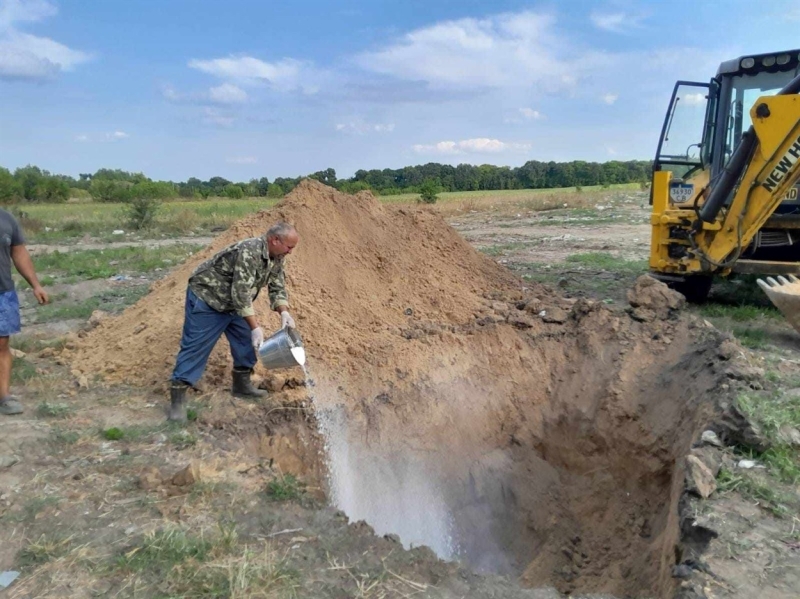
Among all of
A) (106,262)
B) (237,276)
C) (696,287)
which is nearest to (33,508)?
(237,276)

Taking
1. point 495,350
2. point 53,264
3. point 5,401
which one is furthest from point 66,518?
point 53,264

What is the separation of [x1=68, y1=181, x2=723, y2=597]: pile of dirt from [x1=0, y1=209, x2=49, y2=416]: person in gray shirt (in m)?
0.96

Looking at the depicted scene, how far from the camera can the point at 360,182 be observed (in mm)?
32281

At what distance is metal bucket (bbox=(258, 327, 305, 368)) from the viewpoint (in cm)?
461

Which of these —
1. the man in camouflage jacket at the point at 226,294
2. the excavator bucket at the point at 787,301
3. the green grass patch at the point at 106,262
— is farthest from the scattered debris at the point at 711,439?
the green grass patch at the point at 106,262

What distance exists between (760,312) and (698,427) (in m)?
3.66

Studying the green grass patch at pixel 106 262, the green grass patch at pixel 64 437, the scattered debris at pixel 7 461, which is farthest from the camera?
the green grass patch at pixel 106 262

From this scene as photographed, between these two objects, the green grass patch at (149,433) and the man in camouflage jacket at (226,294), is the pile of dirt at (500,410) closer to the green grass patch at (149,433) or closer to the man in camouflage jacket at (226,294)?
the man in camouflage jacket at (226,294)

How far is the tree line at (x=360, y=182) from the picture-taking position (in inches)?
1313

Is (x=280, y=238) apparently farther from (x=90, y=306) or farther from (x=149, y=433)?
(x=90, y=306)

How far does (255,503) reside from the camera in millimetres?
3828

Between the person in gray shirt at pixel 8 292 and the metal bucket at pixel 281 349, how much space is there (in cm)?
197

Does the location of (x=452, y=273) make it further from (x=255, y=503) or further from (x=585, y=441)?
(x=255, y=503)

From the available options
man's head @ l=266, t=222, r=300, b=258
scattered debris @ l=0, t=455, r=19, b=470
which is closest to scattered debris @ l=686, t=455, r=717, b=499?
man's head @ l=266, t=222, r=300, b=258
